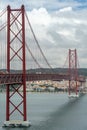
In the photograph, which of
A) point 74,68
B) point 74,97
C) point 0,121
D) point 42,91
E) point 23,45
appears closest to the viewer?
point 23,45

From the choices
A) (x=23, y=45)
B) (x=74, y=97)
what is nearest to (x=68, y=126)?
(x=23, y=45)

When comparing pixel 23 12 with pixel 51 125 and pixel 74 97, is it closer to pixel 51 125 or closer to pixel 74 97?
pixel 51 125

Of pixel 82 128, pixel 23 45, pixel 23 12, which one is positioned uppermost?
pixel 23 12

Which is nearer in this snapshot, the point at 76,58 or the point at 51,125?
the point at 51,125

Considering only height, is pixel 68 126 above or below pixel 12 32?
below

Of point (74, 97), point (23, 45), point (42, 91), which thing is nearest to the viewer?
point (23, 45)

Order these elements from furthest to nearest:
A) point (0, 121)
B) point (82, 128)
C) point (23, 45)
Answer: point (0, 121)
point (82, 128)
point (23, 45)

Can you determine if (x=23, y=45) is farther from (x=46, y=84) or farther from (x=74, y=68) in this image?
(x=46, y=84)

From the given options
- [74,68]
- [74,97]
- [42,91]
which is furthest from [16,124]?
[42,91]

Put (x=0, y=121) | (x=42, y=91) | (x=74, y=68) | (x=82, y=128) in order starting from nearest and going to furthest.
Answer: (x=82, y=128), (x=0, y=121), (x=74, y=68), (x=42, y=91)
